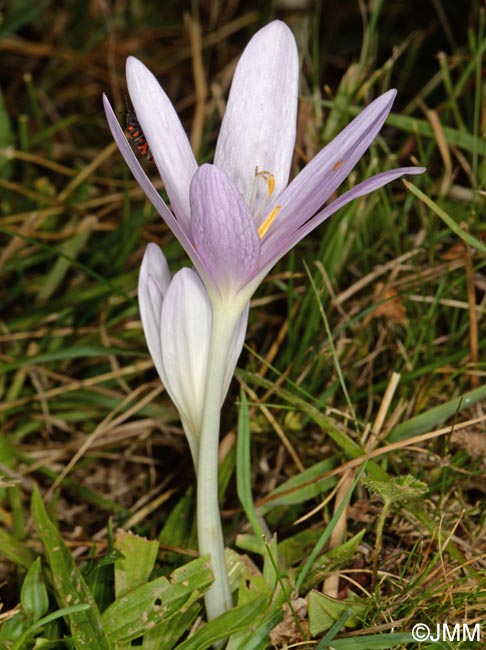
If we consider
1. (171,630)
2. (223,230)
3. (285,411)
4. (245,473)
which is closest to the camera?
(223,230)

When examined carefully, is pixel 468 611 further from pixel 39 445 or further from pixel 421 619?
pixel 39 445

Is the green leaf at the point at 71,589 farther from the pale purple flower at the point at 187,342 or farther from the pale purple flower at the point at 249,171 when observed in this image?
the pale purple flower at the point at 249,171

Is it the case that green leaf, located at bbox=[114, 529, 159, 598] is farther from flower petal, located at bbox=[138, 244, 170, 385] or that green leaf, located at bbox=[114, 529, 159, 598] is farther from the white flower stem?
flower petal, located at bbox=[138, 244, 170, 385]

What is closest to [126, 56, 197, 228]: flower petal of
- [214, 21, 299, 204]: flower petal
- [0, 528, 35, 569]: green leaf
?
[214, 21, 299, 204]: flower petal

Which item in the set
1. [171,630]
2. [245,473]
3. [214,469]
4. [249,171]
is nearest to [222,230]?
[249,171]

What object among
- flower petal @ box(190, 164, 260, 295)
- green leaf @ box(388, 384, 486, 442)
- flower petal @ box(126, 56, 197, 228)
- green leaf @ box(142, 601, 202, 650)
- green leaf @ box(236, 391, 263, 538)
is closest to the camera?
flower petal @ box(190, 164, 260, 295)

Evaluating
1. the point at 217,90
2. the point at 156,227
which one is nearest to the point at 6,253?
the point at 156,227

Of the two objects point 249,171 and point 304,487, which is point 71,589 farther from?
point 249,171
